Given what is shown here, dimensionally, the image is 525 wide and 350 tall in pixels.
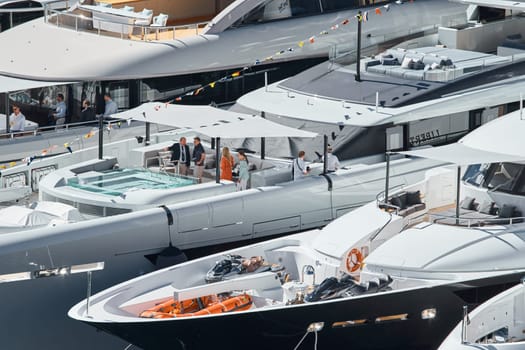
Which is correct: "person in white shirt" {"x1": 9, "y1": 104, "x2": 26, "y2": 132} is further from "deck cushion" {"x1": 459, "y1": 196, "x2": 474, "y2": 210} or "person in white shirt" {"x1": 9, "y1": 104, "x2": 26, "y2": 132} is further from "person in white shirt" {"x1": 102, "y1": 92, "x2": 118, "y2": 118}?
"deck cushion" {"x1": 459, "y1": 196, "x2": 474, "y2": 210}

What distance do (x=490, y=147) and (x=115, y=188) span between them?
5.19 metres

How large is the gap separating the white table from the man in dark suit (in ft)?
14.4

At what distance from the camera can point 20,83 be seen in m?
23.2

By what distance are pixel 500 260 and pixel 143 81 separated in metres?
9.07

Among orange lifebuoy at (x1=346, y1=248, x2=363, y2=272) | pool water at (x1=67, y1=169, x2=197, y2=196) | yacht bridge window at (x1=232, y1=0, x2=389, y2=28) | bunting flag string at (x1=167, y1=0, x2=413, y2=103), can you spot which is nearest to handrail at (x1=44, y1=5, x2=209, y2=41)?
yacht bridge window at (x1=232, y1=0, x2=389, y2=28)

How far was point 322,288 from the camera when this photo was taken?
16094mm

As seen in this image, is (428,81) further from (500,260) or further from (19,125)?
(19,125)

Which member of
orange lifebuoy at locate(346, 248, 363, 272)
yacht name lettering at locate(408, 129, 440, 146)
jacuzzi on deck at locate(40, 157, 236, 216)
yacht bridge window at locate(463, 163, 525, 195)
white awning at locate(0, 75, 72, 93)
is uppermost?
white awning at locate(0, 75, 72, 93)

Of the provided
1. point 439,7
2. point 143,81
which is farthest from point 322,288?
point 439,7

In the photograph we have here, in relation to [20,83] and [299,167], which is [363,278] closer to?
[299,167]

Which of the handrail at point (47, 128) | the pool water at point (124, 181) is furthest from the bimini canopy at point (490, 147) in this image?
the handrail at point (47, 128)

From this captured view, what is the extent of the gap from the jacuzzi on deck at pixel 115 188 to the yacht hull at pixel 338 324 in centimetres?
306

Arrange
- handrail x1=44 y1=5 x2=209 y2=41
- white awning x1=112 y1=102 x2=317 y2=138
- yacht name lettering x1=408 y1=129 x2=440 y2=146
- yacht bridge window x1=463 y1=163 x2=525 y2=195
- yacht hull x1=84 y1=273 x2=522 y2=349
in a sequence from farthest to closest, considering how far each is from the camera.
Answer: handrail x1=44 y1=5 x2=209 y2=41 < yacht name lettering x1=408 y1=129 x2=440 y2=146 < white awning x1=112 y1=102 x2=317 y2=138 < yacht bridge window x1=463 y1=163 x2=525 y2=195 < yacht hull x1=84 y1=273 x2=522 y2=349

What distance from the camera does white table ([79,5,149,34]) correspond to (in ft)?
78.2
